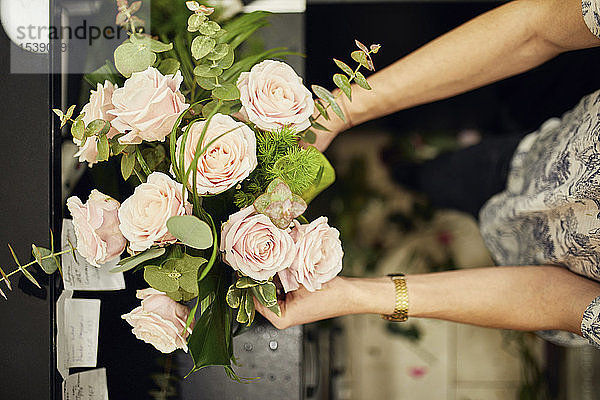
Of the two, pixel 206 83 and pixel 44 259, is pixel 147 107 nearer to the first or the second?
pixel 206 83

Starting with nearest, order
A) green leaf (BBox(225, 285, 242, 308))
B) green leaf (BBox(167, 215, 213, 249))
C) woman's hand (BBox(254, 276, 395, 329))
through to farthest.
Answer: green leaf (BBox(167, 215, 213, 249))
green leaf (BBox(225, 285, 242, 308))
woman's hand (BBox(254, 276, 395, 329))

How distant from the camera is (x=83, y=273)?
77 cm

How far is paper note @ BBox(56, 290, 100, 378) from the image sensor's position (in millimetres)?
782

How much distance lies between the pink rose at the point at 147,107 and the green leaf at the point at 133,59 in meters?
0.03

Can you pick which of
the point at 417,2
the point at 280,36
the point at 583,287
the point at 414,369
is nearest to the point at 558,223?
the point at 583,287

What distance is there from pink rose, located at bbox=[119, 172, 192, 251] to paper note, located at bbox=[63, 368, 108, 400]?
34cm

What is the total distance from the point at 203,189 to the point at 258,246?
0.10 m

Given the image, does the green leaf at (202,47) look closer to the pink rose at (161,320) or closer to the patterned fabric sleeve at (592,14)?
the pink rose at (161,320)

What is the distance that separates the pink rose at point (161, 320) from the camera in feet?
Answer: 2.12

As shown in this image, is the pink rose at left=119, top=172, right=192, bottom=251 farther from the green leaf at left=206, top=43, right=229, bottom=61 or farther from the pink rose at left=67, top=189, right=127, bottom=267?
the green leaf at left=206, top=43, right=229, bottom=61

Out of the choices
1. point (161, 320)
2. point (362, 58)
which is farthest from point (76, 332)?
point (362, 58)

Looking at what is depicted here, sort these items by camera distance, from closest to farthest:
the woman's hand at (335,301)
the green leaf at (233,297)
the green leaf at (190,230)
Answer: the green leaf at (190,230) → the green leaf at (233,297) → the woman's hand at (335,301)

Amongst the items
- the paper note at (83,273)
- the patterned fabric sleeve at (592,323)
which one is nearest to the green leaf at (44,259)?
the paper note at (83,273)

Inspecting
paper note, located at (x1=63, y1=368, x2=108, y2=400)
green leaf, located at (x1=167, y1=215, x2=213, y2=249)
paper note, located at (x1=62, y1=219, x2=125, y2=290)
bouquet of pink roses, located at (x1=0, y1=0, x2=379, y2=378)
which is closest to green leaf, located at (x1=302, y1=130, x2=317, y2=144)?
bouquet of pink roses, located at (x1=0, y1=0, x2=379, y2=378)
